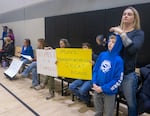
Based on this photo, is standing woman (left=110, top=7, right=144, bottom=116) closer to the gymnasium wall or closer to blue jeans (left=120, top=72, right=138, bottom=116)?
blue jeans (left=120, top=72, right=138, bottom=116)

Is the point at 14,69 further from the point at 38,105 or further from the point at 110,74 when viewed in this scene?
the point at 110,74

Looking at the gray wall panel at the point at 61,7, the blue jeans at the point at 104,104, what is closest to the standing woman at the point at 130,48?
the blue jeans at the point at 104,104

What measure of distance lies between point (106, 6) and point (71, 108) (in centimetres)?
223

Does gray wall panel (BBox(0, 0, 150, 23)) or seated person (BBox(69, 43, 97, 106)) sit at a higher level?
gray wall panel (BBox(0, 0, 150, 23))

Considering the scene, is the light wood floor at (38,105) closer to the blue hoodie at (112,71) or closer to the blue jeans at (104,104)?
the blue jeans at (104,104)

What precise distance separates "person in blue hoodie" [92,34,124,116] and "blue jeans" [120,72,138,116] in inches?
5.1

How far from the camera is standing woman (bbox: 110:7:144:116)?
2260 mm

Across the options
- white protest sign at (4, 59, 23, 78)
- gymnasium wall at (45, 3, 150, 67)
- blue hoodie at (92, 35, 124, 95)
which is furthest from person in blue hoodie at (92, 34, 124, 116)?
white protest sign at (4, 59, 23, 78)

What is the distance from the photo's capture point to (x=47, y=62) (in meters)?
3.99

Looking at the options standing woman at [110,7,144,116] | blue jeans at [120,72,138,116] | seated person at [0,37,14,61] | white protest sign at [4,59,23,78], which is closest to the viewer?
standing woman at [110,7,144,116]

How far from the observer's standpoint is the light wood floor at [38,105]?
325 cm

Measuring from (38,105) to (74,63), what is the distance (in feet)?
3.27

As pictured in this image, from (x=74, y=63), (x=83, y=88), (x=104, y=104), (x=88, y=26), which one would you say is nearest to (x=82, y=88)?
(x=83, y=88)

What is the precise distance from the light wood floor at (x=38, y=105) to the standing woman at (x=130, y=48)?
3.12ft
